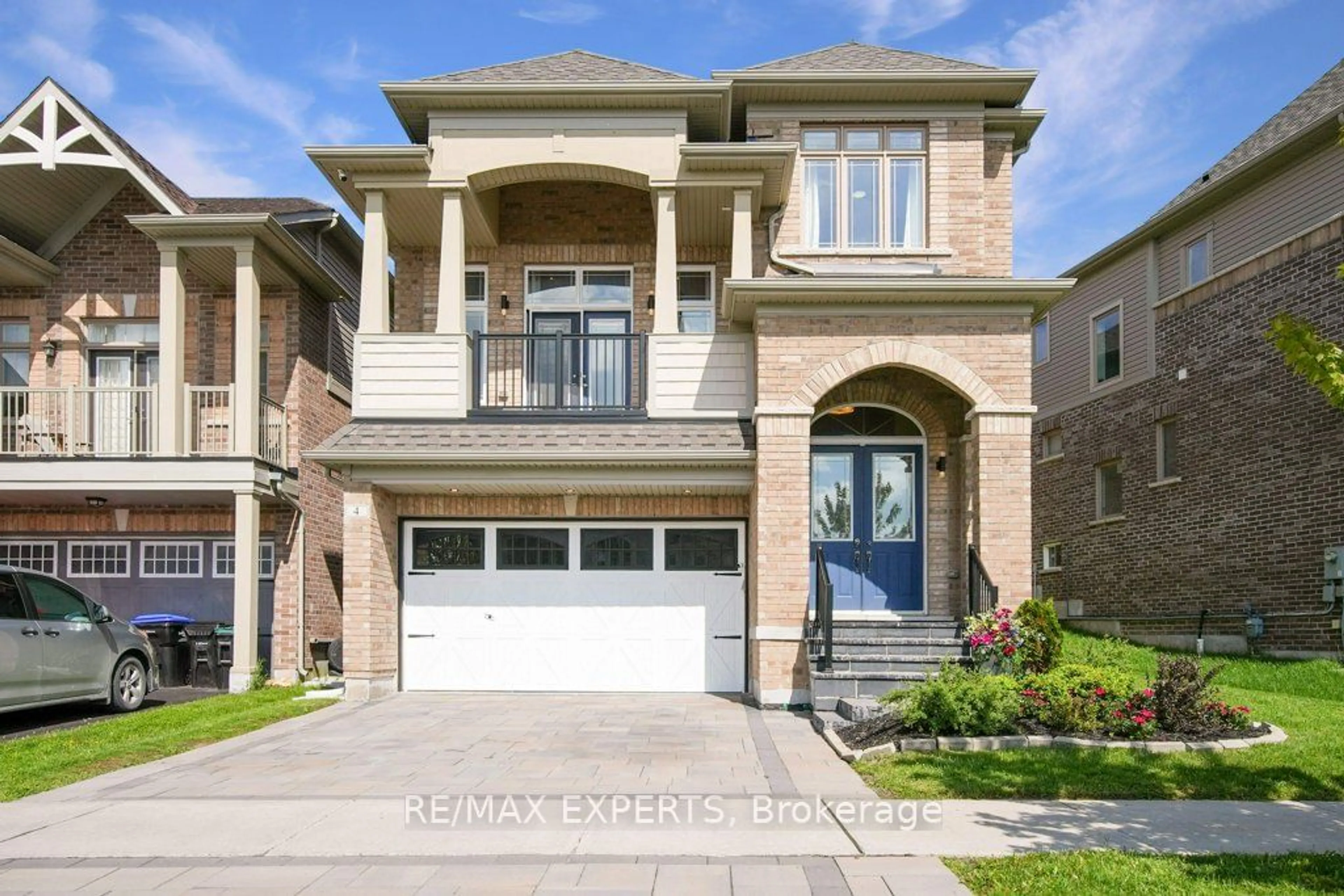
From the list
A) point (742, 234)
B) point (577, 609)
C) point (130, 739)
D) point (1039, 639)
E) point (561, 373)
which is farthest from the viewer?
point (577, 609)

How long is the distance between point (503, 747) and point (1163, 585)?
12.7m

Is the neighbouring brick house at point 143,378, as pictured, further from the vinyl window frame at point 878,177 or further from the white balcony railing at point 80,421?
the vinyl window frame at point 878,177

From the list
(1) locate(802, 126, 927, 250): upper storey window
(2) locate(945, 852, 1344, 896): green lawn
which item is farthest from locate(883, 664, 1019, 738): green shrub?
(1) locate(802, 126, 927, 250): upper storey window

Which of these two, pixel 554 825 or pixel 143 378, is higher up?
pixel 143 378

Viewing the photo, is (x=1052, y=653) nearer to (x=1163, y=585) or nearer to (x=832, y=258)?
(x=832, y=258)

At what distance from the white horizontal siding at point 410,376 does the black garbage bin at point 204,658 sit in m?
4.05

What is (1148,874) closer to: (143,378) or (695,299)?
(695,299)

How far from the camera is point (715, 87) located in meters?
13.7

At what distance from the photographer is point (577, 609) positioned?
13977 millimetres

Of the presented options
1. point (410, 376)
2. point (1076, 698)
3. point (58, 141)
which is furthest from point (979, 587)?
point (58, 141)

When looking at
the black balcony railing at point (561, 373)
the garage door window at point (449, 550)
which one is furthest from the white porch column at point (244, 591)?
the black balcony railing at point (561, 373)

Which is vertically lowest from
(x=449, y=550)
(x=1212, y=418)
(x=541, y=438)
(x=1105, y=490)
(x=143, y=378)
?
(x=449, y=550)

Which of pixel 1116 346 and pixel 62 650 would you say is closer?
pixel 62 650

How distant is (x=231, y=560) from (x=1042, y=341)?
53.7 feet
